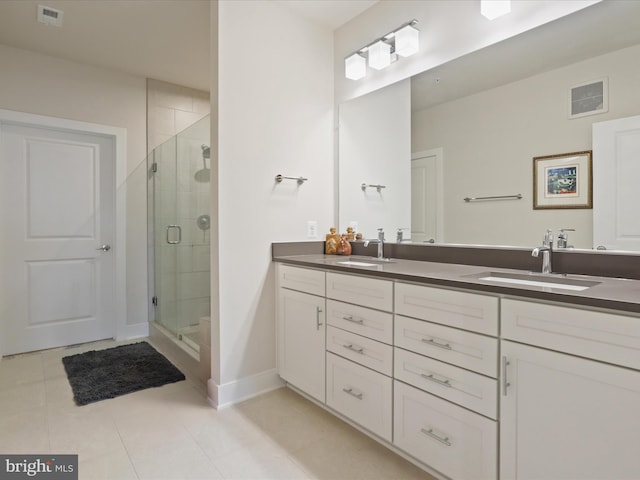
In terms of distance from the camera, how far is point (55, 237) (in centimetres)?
312

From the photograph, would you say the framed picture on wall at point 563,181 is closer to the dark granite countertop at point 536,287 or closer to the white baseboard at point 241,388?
the dark granite countertop at point 536,287

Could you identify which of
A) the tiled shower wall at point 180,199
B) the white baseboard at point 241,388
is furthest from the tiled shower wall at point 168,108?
the white baseboard at point 241,388

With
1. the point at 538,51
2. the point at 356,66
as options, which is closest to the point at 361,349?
the point at 538,51

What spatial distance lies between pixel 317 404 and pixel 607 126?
75.0 inches

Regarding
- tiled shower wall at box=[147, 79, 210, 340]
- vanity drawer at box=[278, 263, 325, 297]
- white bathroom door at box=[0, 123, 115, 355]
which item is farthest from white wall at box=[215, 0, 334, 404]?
white bathroom door at box=[0, 123, 115, 355]

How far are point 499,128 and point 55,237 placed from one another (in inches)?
136

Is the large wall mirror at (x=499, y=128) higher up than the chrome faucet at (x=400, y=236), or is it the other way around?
the large wall mirror at (x=499, y=128)

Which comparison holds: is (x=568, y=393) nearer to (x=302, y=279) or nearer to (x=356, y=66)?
(x=302, y=279)

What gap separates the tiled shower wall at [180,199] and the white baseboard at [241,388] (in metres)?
0.54

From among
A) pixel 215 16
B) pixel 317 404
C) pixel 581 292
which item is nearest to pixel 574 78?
pixel 581 292

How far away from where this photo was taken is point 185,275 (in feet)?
9.62

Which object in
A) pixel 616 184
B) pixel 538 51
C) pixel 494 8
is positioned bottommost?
pixel 616 184

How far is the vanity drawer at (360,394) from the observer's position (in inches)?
62.5

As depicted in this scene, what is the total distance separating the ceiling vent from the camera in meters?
2.38
